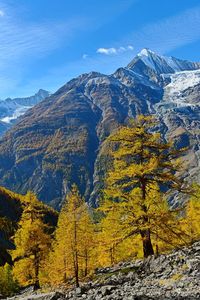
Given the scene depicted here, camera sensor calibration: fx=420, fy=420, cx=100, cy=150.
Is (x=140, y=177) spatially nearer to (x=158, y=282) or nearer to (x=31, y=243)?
Result: (x=158, y=282)

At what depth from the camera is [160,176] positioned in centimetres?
3550

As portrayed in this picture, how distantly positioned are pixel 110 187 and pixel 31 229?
76.6 ft

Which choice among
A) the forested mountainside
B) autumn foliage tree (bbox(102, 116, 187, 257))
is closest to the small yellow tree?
the forested mountainside

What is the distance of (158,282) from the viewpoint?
26438 millimetres

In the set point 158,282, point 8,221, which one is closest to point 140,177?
point 158,282

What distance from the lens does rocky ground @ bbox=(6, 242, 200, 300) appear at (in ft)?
74.3

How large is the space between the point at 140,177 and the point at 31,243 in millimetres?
25794

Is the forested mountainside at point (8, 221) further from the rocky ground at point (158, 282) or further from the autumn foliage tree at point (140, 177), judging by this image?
the autumn foliage tree at point (140, 177)

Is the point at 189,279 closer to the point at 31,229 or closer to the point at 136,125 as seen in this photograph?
the point at 136,125

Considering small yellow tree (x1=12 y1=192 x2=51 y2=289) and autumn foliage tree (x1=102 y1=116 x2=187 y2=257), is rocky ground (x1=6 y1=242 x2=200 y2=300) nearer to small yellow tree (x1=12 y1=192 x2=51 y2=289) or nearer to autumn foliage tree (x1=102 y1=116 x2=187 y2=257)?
autumn foliage tree (x1=102 y1=116 x2=187 y2=257)

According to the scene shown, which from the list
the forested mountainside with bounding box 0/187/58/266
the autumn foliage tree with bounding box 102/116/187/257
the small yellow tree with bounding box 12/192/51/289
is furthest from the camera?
the small yellow tree with bounding box 12/192/51/289

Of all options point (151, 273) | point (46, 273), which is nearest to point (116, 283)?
point (151, 273)

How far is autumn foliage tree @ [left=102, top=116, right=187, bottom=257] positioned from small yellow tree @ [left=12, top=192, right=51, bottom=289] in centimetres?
2248

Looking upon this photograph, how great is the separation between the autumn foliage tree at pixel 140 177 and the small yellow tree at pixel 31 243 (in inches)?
885
